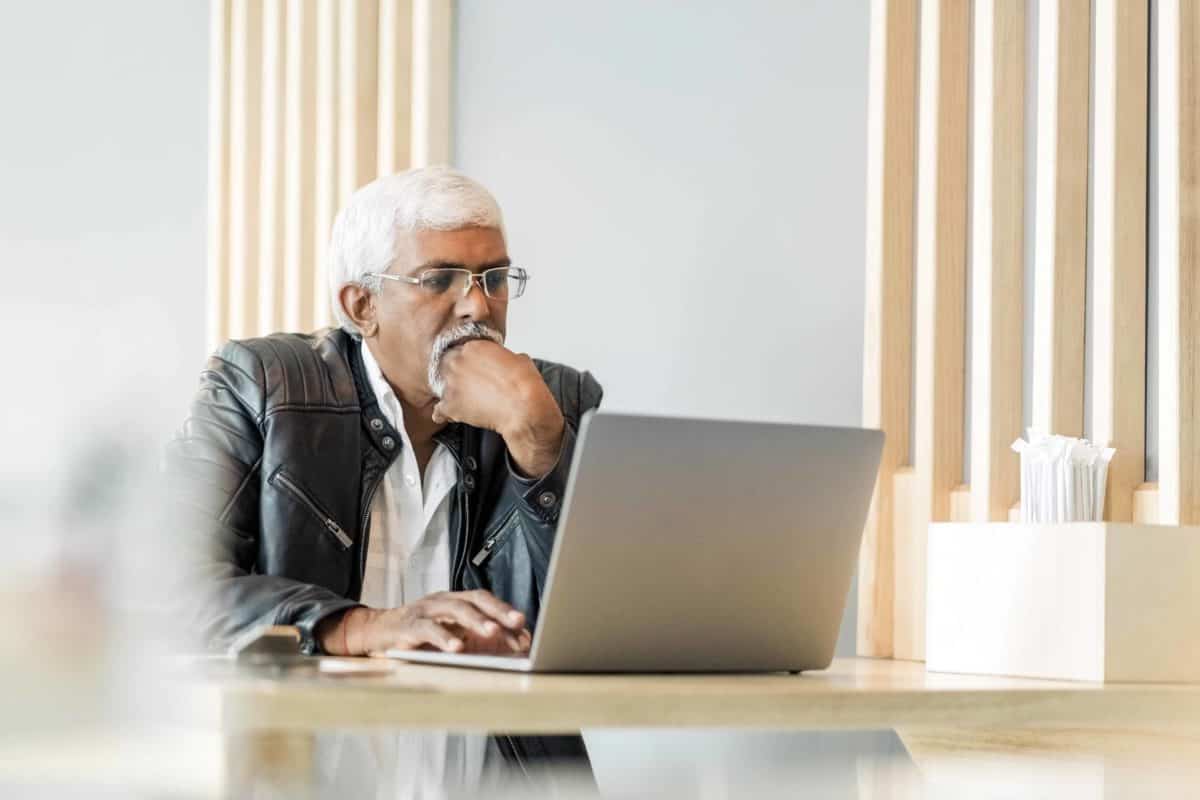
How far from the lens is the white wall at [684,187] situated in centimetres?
265

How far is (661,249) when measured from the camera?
9.39 feet

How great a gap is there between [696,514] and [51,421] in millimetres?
704

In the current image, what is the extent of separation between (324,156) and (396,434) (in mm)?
1433

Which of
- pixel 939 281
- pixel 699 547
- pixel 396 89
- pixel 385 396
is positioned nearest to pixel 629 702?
pixel 699 547

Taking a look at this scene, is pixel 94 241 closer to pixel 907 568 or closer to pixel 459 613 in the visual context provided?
pixel 459 613

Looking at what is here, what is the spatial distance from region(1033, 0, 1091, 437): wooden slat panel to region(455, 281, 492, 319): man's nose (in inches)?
29.9

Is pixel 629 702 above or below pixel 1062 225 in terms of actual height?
below

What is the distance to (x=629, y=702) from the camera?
1088 millimetres

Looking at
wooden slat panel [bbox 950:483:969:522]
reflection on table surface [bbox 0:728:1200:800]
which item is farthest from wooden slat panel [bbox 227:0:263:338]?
wooden slat panel [bbox 950:483:969:522]

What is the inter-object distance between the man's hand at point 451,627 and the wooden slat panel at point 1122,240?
0.97 meters

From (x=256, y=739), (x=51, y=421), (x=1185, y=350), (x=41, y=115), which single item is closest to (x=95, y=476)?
(x=51, y=421)

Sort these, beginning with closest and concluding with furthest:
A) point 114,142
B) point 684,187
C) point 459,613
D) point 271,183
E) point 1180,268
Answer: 1. point 459,613
2. point 1180,268
3. point 684,187
4. point 114,142
5. point 271,183

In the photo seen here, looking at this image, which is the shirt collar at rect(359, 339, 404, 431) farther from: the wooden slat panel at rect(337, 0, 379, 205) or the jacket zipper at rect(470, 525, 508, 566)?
the wooden slat panel at rect(337, 0, 379, 205)

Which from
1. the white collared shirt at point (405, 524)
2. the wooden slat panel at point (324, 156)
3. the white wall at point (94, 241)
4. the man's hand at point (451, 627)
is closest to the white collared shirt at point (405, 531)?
the white collared shirt at point (405, 524)
